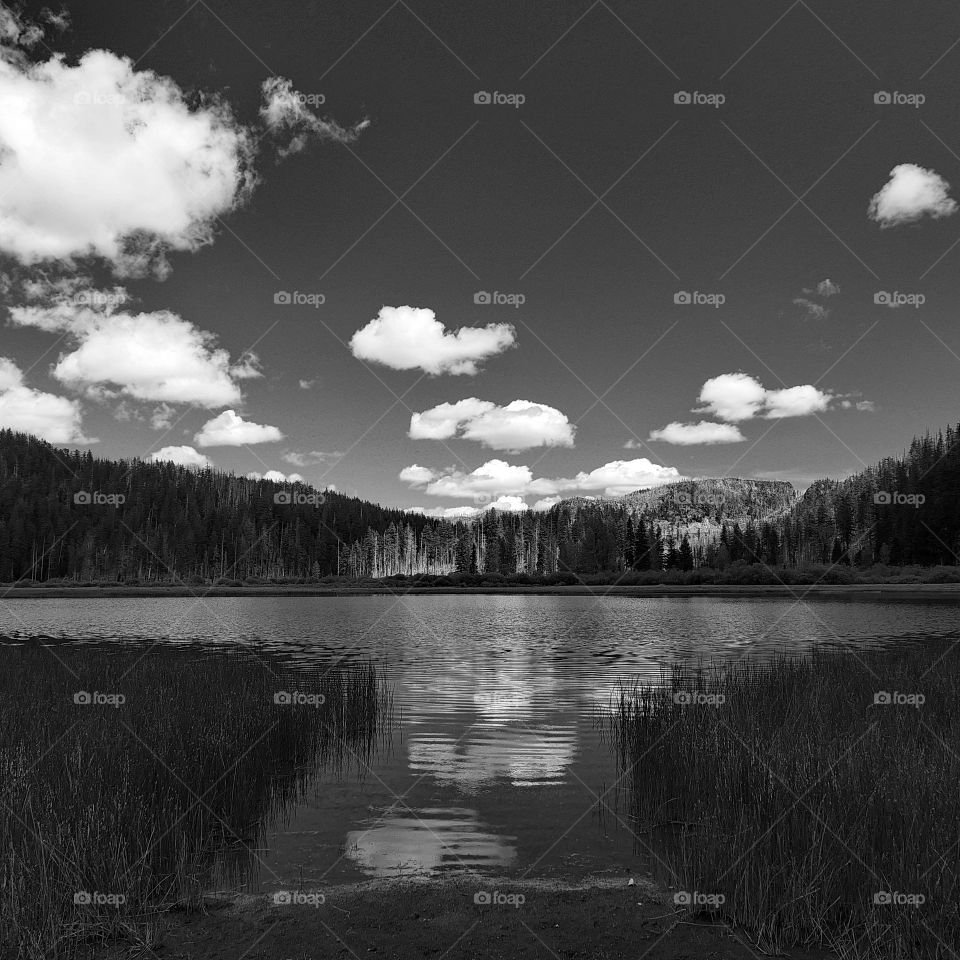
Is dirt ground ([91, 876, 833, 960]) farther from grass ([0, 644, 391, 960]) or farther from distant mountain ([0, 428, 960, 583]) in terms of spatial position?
distant mountain ([0, 428, 960, 583])

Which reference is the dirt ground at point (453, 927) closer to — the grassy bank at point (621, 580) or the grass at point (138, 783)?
the grass at point (138, 783)

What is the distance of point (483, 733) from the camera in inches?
656

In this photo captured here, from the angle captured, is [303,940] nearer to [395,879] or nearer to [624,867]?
[395,879]

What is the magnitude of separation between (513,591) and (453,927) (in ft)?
410

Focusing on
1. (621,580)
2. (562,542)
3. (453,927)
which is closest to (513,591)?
(621,580)

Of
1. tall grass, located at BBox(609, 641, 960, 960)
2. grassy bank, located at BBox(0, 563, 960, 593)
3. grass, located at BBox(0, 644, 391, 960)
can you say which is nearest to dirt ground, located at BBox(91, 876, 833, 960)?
tall grass, located at BBox(609, 641, 960, 960)

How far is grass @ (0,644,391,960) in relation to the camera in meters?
7.12

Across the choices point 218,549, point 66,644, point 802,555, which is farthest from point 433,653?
point 218,549

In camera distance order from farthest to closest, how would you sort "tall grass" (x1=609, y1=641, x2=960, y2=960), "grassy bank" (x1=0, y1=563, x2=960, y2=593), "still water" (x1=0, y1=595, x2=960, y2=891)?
"grassy bank" (x1=0, y1=563, x2=960, y2=593) < "still water" (x1=0, y1=595, x2=960, y2=891) < "tall grass" (x1=609, y1=641, x2=960, y2=960)

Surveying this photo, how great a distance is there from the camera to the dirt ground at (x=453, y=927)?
21.8 feet

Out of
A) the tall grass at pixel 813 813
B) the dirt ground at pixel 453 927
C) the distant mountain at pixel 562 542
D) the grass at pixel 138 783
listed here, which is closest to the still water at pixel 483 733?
the dirt ground at pixel 453 927

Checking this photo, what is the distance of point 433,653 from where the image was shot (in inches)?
1380

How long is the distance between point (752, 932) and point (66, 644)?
37227 millimetres

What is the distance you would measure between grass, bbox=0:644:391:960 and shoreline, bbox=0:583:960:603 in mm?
88040
